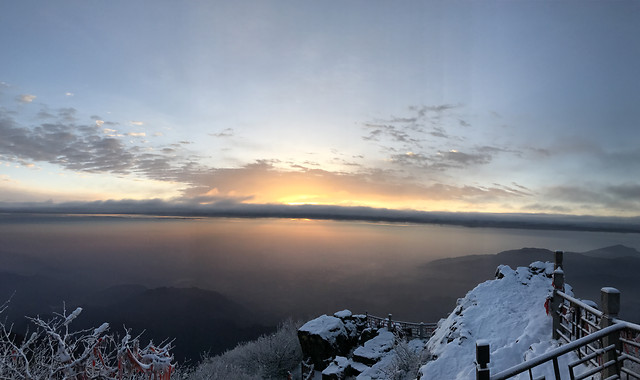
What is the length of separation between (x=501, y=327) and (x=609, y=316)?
6651mm

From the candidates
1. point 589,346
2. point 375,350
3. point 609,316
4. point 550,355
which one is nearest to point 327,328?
point 375,350

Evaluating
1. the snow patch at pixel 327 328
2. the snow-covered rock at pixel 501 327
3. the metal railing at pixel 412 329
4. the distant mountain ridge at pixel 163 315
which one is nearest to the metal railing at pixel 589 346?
the snow-covered rock at pixel 501 327

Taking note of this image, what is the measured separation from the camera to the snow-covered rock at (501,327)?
10117mm

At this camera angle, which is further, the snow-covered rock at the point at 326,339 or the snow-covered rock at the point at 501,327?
the snow-covered rock at the point at 326,339

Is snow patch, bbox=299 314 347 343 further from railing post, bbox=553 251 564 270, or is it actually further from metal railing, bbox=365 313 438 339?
railing post, bbox=553 251 564 270

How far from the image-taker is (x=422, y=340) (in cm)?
2341

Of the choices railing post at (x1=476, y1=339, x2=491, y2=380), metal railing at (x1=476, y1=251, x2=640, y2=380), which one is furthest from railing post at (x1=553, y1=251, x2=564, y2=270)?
railing post at (x1=476, y1=339, x2=491, y2=380)

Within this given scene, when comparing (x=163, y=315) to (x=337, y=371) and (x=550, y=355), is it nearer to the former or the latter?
(x=337, y=371)

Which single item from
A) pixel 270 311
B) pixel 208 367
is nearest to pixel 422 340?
pixel 208 367

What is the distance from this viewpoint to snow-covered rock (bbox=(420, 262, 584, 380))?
33.2 feet

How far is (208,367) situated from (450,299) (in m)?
186

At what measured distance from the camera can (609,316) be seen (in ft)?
21.4

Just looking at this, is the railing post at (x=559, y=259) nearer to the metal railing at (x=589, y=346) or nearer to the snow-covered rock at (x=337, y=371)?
the metal railing at (x=589, y=346)

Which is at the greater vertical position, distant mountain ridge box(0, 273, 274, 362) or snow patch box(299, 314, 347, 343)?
snow patch box(299, 314, 347, 343)
